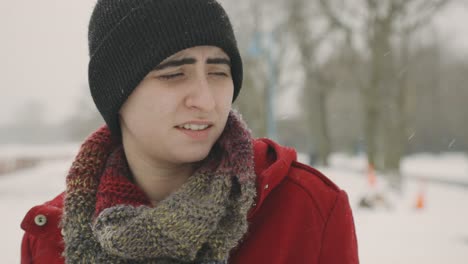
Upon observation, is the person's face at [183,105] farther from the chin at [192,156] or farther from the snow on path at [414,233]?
the snow on path at [414,233]

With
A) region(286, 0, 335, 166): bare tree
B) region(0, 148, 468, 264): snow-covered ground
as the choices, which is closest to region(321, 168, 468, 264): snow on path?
region(0, 148, 468, 264): snow-covered ground

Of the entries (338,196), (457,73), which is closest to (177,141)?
(338,196)

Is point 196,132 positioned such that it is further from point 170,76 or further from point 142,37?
point 142,37

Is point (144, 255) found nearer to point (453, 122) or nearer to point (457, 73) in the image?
point (457, 73)

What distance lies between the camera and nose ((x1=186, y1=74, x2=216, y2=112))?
1789 millimetres

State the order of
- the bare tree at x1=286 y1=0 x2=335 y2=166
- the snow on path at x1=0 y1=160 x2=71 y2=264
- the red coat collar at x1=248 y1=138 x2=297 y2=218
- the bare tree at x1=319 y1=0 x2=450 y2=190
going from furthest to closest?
1. the bare tree at x1=286 y1=0 x2=335 y2=166
2. the bare tree at x1=319 y1=0 x2=450 y2=190
3. the snow on path at x1=0 y1=160 x2=71 y2=264
4. the red coat collar at x1=248 y1=138 x2=297 y2=218

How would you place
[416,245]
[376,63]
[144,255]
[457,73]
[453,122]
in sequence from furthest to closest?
[453,122]
[457,73]
[376,63]
[416,245]
[144,255]

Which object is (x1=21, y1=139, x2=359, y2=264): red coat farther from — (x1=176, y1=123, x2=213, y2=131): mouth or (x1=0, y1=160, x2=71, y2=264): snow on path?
(x1=0, y1=160, x2=71, y2=264): snow on path

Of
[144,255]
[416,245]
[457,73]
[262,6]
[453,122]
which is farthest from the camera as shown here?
[453,122]

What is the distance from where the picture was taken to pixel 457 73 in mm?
36156

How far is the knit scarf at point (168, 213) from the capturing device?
1658 mm

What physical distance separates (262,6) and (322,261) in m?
20.3

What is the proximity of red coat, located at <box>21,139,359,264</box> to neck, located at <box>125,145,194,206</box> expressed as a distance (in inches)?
14.2

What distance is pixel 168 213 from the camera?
5.56ft
